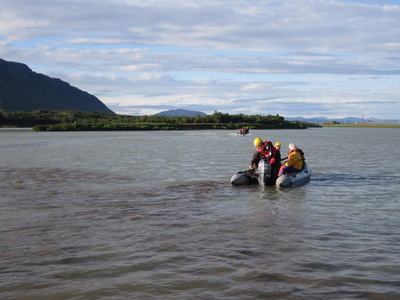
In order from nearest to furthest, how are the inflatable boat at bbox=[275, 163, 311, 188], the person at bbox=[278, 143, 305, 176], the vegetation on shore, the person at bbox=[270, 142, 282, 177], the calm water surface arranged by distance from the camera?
the calm water surface, the inflatable boat at bbox=[275, 163, 311, 188], the person at bbox=[270, 142, 282, 177], the person at bbox=[278, 143, 305, 176], the vegetation on shore

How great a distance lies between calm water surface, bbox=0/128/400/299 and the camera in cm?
790

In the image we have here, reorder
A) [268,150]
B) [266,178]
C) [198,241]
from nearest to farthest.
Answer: [198,241], [266,178], [268,150]

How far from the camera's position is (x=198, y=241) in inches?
420

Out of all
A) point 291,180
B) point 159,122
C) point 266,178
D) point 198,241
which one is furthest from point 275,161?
point 159,122

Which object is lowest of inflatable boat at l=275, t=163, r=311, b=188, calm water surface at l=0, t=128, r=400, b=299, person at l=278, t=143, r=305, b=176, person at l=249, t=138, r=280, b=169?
calm water surface at l=0, t=128, r=400, b=299

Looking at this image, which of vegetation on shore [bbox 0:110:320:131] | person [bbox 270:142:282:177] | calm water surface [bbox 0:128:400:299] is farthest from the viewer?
vegetation on shore [bbox 0:110:320:131]

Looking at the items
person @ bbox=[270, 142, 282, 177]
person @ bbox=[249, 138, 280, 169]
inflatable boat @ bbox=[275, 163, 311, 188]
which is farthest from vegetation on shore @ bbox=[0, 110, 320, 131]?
inflatable boat @ bbox=[275, 163, 311, 188]

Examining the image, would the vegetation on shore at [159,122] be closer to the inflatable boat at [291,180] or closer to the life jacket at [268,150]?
the life jacket at [268,150]

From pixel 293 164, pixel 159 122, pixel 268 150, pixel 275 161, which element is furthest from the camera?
pixel 159 122

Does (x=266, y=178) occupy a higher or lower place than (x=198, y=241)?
higher

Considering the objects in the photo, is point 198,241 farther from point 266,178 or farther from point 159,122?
point 159,122

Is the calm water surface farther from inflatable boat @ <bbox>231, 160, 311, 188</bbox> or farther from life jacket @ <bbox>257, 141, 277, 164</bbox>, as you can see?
life jacket @ <bbox>257, 141, 277, 164</bbox>

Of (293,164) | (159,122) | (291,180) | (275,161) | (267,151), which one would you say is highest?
(159,122)

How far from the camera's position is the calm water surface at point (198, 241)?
7.90 metres
